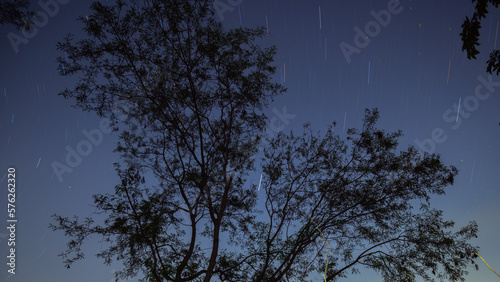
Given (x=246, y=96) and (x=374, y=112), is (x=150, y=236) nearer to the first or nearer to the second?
(x=246, y=96)

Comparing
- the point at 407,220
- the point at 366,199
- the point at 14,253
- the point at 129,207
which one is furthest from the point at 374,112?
the point at 14,253

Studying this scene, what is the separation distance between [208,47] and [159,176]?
5899 millimetres

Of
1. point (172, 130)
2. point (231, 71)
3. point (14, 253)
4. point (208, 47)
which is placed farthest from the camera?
point (172, 130)

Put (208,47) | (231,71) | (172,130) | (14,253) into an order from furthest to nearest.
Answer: (172,130) < (231,71) < (208,47) < (14,253)

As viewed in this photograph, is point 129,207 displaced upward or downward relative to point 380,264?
downward

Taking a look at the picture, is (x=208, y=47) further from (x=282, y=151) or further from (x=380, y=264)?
(x=380, y=264)

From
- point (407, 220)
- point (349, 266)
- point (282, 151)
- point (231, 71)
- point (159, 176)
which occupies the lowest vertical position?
point (349, 266)

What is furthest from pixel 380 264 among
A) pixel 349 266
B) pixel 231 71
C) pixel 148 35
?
pixel 148 35

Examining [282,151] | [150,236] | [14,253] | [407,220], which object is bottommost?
[14,253]

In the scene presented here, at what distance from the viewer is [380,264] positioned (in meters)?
11.9

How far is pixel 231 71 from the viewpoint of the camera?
1205cm

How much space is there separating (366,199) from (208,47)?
874cm

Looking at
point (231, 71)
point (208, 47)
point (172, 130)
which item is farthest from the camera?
point (172, 130)

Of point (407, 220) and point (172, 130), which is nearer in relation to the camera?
point (407, 220)
